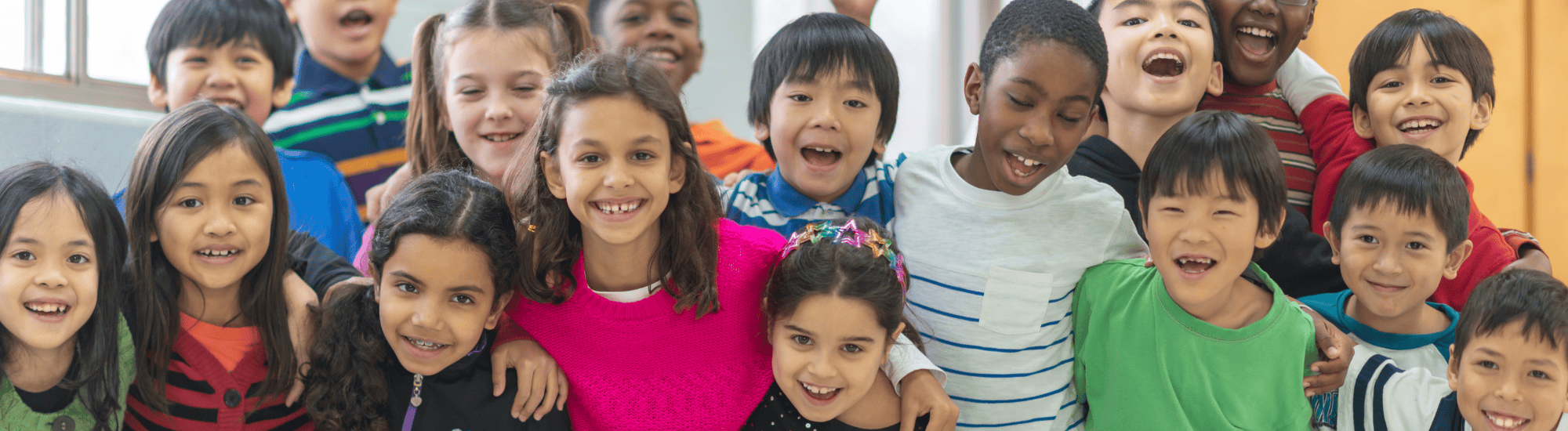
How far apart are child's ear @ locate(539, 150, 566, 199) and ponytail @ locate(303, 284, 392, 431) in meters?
0.38

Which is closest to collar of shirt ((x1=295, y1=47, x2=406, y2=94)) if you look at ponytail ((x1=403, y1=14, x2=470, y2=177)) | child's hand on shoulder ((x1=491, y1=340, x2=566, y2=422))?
ponytail ((x1=403, y1=14, x2=470, y2=177))

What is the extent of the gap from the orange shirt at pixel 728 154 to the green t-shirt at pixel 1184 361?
1139 mm

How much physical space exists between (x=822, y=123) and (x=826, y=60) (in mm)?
139

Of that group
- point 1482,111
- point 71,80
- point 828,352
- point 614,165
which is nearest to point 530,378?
point 614,165

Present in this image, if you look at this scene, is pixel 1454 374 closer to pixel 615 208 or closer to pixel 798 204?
pixel 798 204

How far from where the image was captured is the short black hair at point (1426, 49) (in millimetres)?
2068

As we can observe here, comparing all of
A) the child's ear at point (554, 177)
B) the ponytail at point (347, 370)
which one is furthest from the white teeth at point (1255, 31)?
the ponytail at point (347, 370)

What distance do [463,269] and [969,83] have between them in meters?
1.02

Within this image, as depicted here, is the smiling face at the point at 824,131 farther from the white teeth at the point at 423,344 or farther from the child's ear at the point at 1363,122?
the child's ear at the point at 1363,122

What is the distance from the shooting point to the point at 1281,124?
226 centimetres

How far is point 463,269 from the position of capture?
1.68 meters

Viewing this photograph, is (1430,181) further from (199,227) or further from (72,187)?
(72,187)

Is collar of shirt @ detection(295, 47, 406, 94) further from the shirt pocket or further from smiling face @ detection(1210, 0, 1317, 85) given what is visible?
smiling face @ detection(1210, 0, 1317, 85)

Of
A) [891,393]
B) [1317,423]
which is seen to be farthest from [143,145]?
[1317,423]
